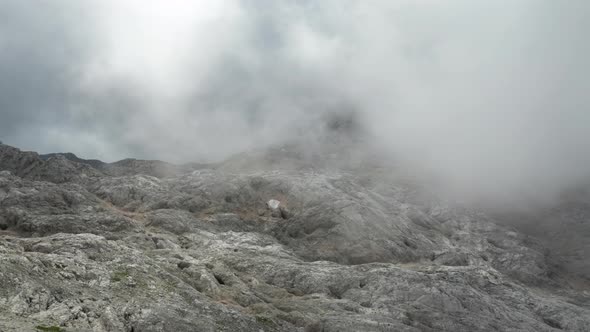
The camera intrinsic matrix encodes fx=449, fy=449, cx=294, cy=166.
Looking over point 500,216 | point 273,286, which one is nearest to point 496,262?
point 500,216

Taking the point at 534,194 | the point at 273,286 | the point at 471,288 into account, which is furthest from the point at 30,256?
the point at 534,194

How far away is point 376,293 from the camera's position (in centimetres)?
8088

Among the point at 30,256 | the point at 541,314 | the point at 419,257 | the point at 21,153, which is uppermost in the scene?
the point at 21,153

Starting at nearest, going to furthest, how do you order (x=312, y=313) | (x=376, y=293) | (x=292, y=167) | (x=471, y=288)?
(x=312, y=313) → (x=376, y=293) → (x=471, y=288) → (x=292, y=167)

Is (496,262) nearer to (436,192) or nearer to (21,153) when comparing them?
(436,192)

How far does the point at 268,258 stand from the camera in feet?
307

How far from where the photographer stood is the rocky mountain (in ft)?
193

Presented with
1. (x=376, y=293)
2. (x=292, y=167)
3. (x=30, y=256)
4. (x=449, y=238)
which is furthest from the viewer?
(x=292, y=167)

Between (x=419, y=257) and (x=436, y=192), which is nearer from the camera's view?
(x=419, y=257)

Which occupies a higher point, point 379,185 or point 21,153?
point 379,185

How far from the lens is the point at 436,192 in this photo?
17488 centimetres

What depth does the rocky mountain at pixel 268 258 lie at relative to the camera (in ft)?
193

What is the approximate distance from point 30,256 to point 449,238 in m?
108

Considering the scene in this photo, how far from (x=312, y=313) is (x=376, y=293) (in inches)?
645
